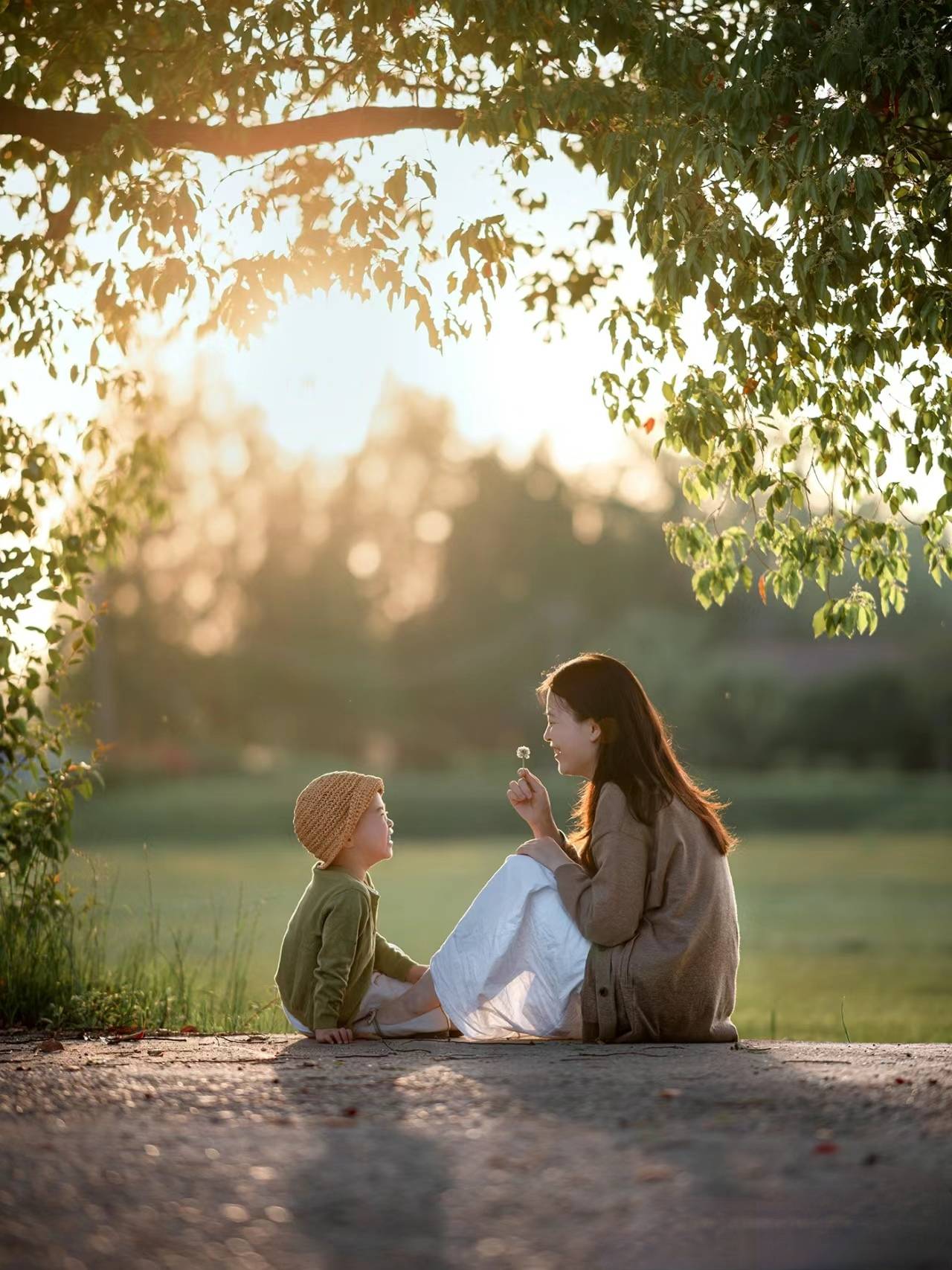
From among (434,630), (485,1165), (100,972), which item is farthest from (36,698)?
(434,630)

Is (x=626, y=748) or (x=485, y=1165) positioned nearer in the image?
(x=485, y=1165)

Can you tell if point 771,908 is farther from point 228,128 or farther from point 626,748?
point 626,748

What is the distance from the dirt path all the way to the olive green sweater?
60cm

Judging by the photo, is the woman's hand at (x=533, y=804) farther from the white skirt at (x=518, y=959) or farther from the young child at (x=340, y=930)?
the young child at (x=340, y=930)

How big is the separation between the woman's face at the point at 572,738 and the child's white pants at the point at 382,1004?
3.11 feet

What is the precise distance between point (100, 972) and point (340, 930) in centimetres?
178

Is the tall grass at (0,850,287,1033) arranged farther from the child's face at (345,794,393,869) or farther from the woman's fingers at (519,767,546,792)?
the woman's fingers at (519,767,546,792)

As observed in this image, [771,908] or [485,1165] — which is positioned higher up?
[485,1165]

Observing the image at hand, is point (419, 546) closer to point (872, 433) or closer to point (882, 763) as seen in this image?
point (882, 763)

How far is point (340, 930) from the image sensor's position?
4.68 meters

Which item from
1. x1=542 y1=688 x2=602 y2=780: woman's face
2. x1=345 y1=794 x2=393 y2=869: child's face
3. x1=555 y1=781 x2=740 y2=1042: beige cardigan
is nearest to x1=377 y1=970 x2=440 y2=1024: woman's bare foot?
x1=345 y1=794 x2=393 y2=869: child's face

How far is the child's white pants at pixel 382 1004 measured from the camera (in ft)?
15.9

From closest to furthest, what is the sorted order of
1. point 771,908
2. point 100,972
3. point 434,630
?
point 100,972 < point 771,908 < point 434,630

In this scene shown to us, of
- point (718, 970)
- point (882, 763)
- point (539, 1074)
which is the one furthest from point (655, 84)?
point (882, 763)
